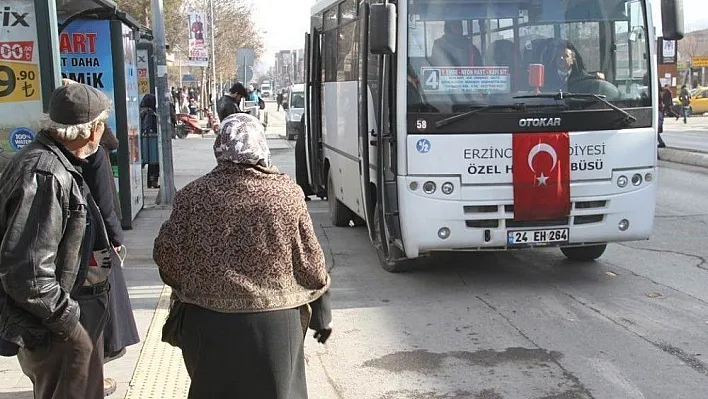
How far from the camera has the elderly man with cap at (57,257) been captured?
3293mm

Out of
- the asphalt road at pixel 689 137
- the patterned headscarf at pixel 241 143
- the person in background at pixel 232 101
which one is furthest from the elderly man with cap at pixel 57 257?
the asphalt road at pixel 689 137

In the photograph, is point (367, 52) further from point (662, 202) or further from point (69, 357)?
point (662, 202)

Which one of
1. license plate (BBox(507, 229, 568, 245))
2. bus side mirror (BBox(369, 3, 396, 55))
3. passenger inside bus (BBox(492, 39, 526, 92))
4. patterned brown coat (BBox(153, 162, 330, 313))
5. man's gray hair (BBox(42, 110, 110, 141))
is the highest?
bus side mirror (BBox(369, 3, 396, 55))

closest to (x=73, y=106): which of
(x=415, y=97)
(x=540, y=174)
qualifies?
(x=415, y=97)

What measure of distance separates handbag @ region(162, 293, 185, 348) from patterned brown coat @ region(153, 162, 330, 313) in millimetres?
117

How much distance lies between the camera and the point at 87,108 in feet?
12.1

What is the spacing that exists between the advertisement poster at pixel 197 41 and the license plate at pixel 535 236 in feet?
87.5

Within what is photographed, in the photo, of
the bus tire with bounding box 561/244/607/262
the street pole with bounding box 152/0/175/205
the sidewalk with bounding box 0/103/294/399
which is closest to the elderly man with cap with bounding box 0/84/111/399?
the sidewalk with bounding box 0/103/294/399

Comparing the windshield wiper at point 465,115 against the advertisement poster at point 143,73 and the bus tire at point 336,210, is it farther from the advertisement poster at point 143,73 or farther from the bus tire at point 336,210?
the advertisement poster at point 143,73

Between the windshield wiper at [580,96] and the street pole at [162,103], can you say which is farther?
the street pole at [162,103]

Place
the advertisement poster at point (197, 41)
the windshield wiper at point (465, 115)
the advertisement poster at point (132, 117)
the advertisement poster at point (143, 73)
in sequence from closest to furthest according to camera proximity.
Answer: the windshield wiper at point (465, 115)
the advertisement poster at point (132, 117)
the advertisement poster at point (143, 73)
the advertisement poster at point (197, 41)

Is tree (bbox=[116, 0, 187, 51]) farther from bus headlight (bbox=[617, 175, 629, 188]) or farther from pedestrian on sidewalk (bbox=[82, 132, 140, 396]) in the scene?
pedestrian on sidewalk (bbox=[82, 132, 140, 396])

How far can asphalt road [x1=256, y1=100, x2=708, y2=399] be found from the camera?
555cm

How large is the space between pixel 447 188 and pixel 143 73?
1004cm
